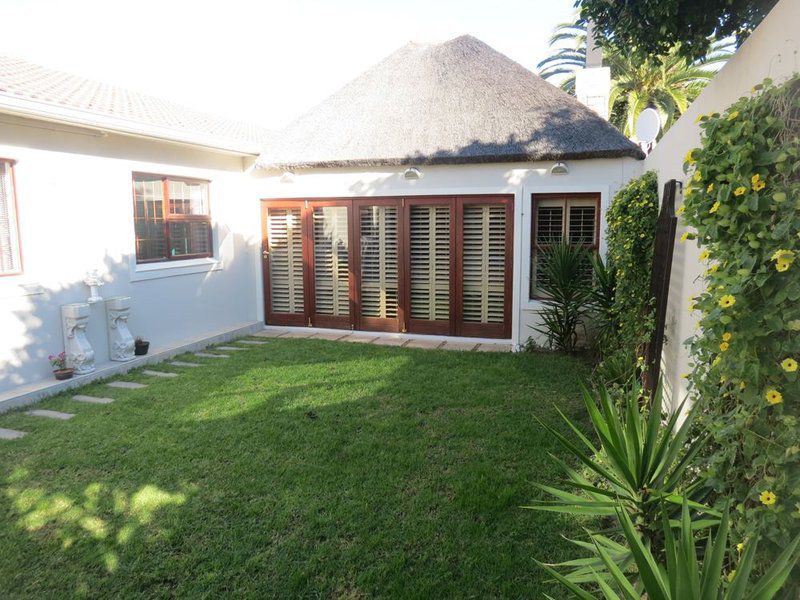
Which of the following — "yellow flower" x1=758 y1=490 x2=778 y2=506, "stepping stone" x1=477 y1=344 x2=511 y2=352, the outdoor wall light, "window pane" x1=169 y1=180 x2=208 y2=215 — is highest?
the outdoor wall light

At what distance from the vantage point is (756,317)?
2051 millimetres

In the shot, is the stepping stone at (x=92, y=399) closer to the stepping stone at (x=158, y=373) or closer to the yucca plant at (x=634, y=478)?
the stepping stone at (x=158, y=373)

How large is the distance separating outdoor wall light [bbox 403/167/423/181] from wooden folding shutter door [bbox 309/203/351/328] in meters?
1.37

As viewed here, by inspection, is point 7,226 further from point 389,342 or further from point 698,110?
point 698,110

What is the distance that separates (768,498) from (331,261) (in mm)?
9573

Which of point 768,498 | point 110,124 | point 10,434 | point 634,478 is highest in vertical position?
point 110,124

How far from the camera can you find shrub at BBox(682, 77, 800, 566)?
192cm

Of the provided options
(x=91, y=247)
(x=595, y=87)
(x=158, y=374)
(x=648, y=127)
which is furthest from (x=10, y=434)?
(x=595, y=87)

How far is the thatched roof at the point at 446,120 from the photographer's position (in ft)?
30.6

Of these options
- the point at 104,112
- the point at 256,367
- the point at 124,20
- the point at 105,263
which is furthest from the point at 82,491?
the point at 124,20

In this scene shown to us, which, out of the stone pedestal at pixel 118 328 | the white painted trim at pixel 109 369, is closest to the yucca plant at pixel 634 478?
the white painted trim at pixel 109 369

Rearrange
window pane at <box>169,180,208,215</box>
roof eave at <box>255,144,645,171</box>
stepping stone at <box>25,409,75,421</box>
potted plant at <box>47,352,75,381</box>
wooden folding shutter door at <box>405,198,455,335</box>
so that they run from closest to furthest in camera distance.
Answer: stepping stone at <box>25,409,75,421</box>
potted plant at <box>47,352,75,381</box>
roof eave at <box>255,144,645,171</box>
window pane at <box>169,180,208,215</box>
wooden folding shutter door at <box>405,198,455,335</box>

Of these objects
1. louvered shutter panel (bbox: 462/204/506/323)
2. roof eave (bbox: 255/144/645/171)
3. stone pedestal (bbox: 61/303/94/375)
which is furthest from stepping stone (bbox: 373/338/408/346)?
stone pedestal (bbox: 61/303/94/375)

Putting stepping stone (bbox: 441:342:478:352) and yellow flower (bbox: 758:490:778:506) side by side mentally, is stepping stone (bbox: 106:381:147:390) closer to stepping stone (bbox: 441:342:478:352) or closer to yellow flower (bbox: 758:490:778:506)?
stepping stone (bbox: 441:342:478:352)
